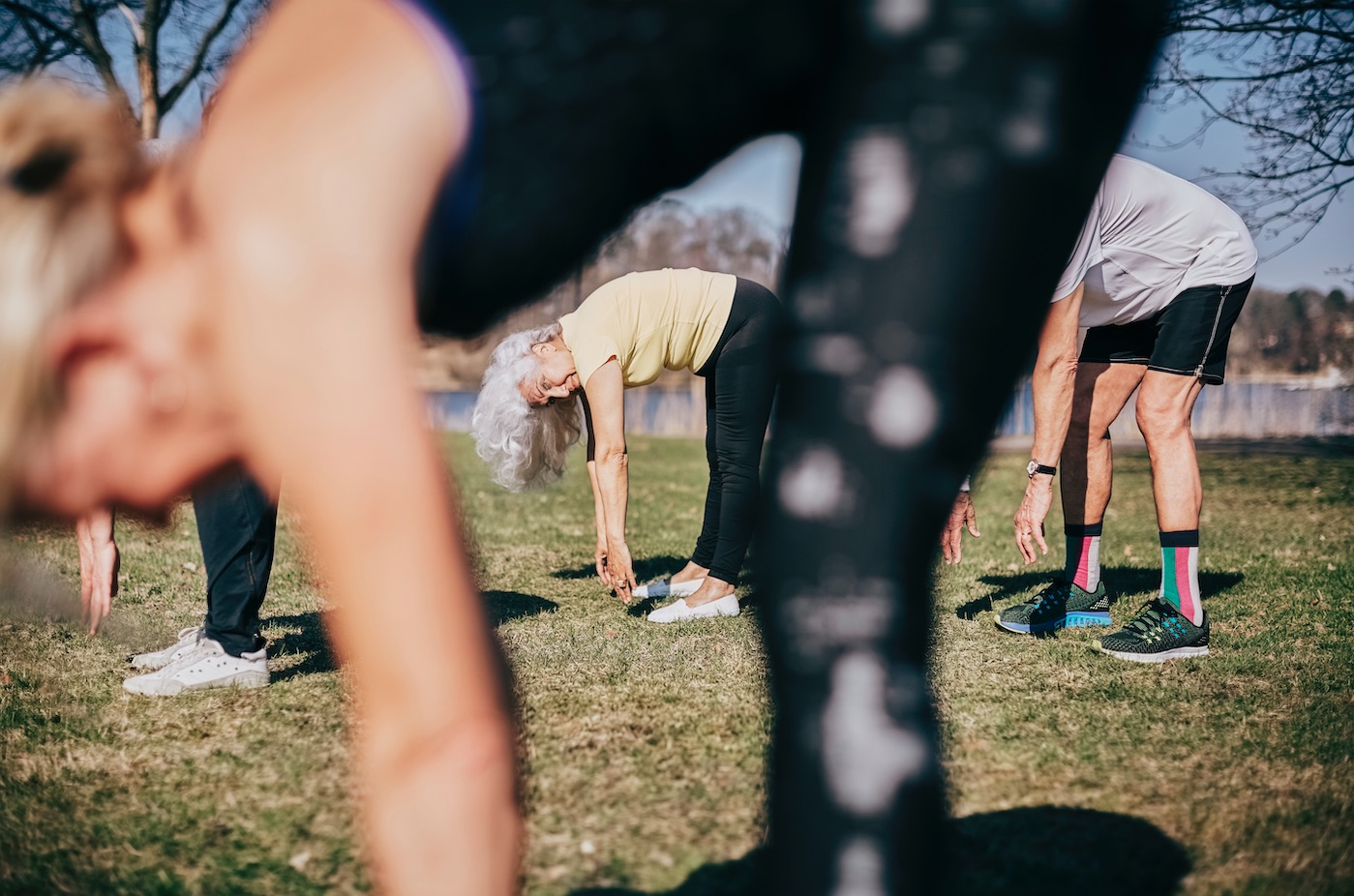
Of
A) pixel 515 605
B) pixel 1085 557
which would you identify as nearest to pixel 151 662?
pixel 515 605

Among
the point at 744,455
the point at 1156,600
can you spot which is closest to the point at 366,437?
the point at 1156,600

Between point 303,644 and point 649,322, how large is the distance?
7.23 feet

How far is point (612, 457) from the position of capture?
4637 mm

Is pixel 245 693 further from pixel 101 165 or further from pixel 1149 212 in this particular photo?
pixel 1149 212

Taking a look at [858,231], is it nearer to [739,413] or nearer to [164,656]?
[164,656]

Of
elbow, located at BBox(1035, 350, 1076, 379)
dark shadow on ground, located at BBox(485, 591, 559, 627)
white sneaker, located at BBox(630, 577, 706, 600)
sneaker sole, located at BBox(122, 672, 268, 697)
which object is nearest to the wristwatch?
elbow, located at BBox(1035, 350, 1076, 379)

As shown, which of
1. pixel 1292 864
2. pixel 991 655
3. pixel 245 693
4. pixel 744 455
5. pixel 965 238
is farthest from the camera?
pixel 744 455

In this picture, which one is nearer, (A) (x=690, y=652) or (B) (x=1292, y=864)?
(B) (x=1292, y=864)

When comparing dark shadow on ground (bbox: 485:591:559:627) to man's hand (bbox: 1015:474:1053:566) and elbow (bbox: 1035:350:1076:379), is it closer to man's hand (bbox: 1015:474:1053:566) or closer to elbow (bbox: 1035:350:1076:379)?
man's hand (bbox: 1015:474:1053:566)

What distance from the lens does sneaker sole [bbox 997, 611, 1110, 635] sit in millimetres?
4125

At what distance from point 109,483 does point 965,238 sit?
785 millimetres

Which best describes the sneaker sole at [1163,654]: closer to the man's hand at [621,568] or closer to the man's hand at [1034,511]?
the man's hand at [1034,511]

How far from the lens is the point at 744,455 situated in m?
4.93

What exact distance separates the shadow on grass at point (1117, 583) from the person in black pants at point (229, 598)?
119 inches
